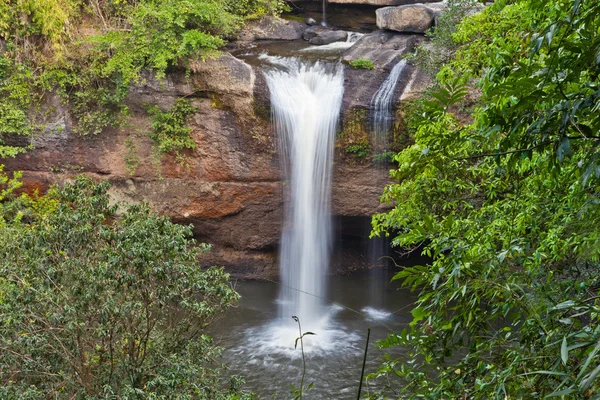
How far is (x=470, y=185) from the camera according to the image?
5023mm

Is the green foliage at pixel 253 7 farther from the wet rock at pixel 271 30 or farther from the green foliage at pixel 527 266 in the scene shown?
the green foliage at pixel 527 266

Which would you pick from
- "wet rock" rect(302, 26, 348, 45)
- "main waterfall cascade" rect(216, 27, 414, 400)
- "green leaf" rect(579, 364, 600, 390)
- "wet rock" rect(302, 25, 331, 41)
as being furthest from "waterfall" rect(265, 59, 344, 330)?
"green leaf" rect(579, 364, 600, 390)

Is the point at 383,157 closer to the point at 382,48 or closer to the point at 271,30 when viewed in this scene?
the point at 382,48

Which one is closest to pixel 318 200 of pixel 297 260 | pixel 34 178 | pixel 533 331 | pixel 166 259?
pixel 297 260

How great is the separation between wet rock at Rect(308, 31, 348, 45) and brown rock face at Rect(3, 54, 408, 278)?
361cm

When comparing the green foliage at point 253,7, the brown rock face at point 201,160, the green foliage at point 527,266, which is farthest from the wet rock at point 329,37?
the green foliage at point 527,266

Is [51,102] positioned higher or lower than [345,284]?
higher

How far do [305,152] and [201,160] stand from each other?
91.7 inches

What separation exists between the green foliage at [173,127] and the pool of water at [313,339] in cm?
363

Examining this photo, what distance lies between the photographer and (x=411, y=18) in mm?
12859

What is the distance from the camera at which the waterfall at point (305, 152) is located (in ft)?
36.8

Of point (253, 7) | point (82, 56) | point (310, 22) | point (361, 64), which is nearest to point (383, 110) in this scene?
point (361, 64)

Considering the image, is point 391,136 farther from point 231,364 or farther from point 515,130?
point 515,130

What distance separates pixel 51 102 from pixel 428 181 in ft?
31.0
